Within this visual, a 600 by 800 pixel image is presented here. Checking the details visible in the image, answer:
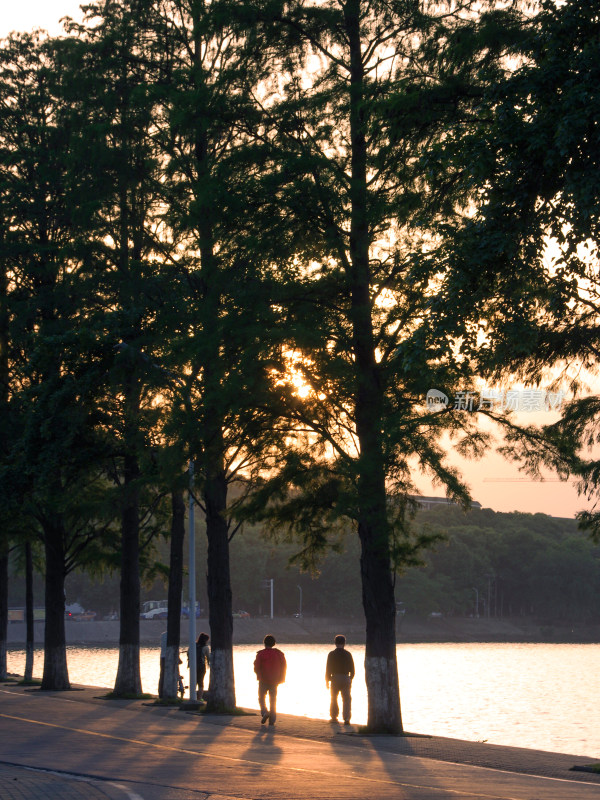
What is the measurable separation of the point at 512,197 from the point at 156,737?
11.0 metres

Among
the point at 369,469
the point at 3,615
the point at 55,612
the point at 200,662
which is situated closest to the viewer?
the point at 369,469

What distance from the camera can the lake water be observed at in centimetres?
4278

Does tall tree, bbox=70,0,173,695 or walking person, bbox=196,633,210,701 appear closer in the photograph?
A: tall tree, bbox=70,0,173,695

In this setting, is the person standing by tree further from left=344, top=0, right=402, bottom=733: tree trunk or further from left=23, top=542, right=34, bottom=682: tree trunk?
left=23, top=542, right=34, bottom=682: tree trunk

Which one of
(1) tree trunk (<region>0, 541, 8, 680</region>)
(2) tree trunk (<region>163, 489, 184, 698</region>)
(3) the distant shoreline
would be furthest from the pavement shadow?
(3) the distant shoreline

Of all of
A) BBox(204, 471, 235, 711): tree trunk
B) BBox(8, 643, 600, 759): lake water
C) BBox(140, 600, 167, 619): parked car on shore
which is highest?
BBox(204, 471, 235, 711): tree trunk

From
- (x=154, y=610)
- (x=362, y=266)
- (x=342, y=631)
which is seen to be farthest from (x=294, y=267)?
(x=154, y=610)

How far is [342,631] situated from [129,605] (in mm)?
109605

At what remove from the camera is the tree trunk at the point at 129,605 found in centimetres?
3425

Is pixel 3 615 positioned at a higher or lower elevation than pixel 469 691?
higher

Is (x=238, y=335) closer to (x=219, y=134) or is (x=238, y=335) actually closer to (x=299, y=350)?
(x=299, y=350)

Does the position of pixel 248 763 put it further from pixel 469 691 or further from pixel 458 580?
pixel 458 580

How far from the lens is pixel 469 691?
6600 cm

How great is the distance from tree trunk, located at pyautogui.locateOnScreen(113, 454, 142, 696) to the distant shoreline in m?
84.1
